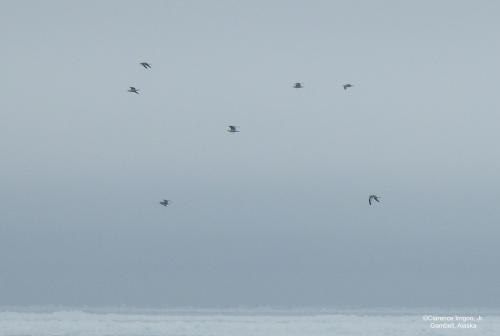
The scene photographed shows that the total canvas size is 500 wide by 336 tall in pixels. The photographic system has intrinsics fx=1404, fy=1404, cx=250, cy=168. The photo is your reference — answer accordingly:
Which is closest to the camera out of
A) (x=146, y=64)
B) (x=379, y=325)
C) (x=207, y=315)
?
(x=146, y=64)

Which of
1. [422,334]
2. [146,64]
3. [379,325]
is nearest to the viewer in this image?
[146,64]

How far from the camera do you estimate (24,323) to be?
1864 inches

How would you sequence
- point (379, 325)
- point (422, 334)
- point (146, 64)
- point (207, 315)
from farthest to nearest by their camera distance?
1. point (207, 315)
2. point (379, 325)
3. point (422, 334)
4. point (146, 64)

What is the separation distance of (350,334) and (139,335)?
264 inches

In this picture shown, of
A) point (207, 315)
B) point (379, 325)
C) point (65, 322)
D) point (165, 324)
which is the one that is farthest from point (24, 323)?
point (379, 325)

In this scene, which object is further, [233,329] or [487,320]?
[487,320]

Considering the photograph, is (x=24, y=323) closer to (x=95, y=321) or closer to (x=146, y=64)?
(x=95, y=321)

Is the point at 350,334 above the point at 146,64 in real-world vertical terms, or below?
below

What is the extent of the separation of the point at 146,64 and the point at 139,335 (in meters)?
9.13

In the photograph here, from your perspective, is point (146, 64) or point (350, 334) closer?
point (146, 64)

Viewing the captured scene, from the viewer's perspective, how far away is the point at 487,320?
1946 inches

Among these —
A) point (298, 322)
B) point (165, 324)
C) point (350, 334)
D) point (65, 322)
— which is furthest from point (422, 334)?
point (65, 322)

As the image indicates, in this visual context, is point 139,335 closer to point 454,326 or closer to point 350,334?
point 350,334

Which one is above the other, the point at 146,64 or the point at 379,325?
the point at 146,64
